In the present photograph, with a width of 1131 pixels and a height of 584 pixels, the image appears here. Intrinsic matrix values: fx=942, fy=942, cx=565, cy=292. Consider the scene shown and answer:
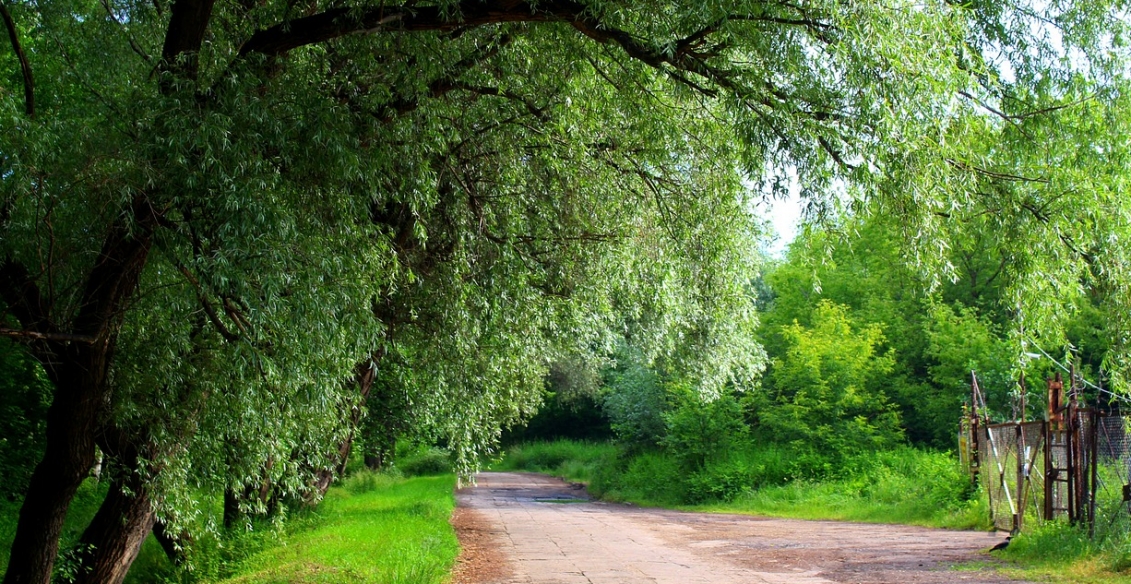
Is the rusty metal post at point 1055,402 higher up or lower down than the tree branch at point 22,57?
lower down

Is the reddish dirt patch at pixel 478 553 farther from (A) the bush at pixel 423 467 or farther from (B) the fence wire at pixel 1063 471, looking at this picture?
→ (A) the bush at pixel 423 467

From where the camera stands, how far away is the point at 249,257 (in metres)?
6.81

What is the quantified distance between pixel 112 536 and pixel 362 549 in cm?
347

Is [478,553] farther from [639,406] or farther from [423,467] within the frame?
[423,467]

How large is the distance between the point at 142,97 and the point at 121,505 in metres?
4.91

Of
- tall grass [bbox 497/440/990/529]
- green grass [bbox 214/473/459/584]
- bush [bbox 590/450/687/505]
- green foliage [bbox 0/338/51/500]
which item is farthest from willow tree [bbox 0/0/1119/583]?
bush [bbox 590/450/687/505]

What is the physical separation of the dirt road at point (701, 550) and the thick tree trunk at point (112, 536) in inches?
142

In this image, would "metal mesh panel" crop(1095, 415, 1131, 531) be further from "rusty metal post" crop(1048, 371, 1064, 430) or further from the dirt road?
the dirt road

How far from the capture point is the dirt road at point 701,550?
11.0 m

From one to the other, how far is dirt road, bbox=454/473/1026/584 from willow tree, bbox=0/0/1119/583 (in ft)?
10.5

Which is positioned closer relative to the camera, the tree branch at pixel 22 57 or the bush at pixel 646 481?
the tree branch at pixel 22 57

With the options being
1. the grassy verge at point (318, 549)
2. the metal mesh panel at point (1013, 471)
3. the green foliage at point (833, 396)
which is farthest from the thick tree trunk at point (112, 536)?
the green foliage at point (833, 396)

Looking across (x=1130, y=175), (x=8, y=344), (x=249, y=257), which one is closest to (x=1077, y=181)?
(x=1130, y=175)

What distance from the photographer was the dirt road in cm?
1104
